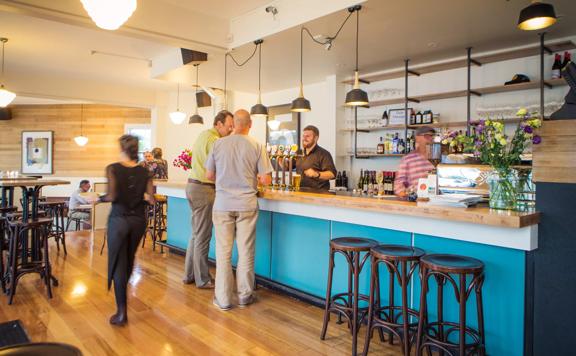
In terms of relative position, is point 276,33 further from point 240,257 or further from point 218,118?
point 240,257

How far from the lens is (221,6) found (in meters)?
4.76

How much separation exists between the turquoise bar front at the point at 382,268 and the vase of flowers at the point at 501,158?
32cm

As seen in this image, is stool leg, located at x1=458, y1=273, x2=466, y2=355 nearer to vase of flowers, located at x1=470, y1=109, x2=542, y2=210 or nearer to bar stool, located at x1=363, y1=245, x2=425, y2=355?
bar stool, located at x1=363, y1=245, x2=425, y2=355

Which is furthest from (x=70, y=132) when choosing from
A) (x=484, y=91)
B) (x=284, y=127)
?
(x=484, y=91)

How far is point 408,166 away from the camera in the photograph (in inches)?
155

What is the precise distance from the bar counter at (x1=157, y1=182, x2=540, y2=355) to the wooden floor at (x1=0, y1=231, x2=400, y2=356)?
33 cm

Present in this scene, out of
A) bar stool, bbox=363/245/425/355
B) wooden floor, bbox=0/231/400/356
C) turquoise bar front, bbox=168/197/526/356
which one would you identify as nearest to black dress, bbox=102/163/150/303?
wooden floor, bbox=0/231/400/356

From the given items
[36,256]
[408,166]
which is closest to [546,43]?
Answer: [408,166]

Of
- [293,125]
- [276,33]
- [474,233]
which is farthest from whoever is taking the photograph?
[293,125]

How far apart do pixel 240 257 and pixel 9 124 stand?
11.8 meters

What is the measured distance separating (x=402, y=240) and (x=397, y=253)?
435 mm

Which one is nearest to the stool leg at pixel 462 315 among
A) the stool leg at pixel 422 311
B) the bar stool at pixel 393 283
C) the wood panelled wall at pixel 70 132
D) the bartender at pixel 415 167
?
the stool leg at pixel 422 311

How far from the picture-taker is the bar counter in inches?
92.7

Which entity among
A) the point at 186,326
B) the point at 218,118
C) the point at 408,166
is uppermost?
the point at 218,118
